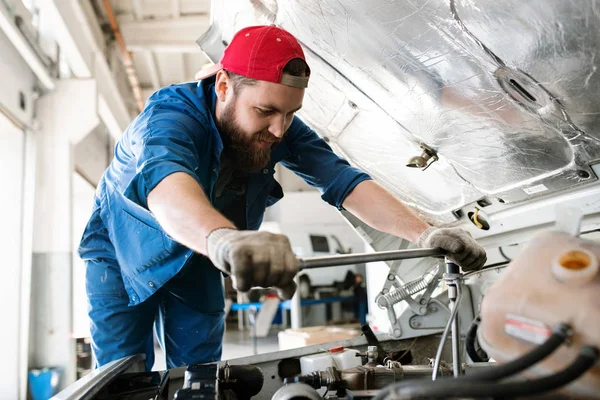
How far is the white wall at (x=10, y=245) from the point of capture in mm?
3732

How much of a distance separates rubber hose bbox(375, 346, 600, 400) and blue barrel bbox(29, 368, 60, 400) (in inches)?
159

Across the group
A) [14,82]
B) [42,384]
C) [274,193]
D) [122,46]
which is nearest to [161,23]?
[122,46]

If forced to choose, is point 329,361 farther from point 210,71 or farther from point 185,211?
point 210,71

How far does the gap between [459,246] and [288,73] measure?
0.59 m

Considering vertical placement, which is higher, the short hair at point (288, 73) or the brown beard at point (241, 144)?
the short hair at point (288, 73)

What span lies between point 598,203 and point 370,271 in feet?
6.98

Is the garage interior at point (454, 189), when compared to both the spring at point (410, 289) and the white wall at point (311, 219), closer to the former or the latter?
the spring at point (410, 289)

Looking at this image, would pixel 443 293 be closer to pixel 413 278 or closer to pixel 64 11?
pixel 413 278

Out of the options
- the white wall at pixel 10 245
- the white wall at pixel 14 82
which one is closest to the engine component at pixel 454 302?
the white wall at pixel 14 82

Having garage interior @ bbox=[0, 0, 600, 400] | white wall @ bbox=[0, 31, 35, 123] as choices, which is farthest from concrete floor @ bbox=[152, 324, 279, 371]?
garage interior @ bbox=[0, 0, 600, 400]

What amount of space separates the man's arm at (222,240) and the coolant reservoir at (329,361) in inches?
21.6

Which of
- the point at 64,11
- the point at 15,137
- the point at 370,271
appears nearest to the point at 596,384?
the point at 370,271

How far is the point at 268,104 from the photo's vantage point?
1.26 meters

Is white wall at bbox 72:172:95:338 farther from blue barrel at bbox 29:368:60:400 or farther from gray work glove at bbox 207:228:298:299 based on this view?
gray work glove at bbox 207:228:298:299
